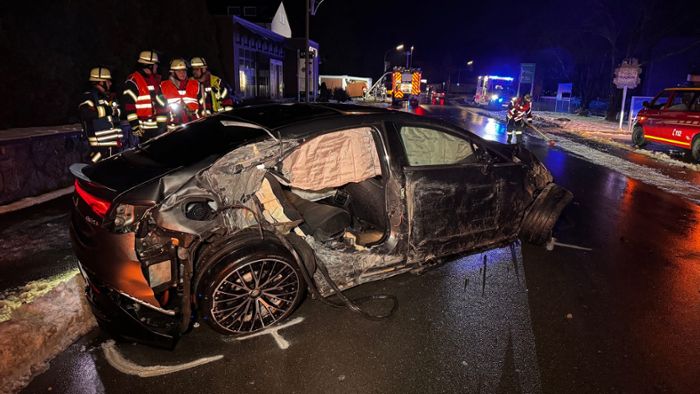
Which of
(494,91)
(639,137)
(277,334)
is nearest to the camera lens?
(277,334)

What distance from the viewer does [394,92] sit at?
34.9 metres

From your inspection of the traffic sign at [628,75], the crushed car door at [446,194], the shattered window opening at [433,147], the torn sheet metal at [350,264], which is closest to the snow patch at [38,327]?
the torn sheet metal at [350,264]

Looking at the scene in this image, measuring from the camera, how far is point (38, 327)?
2.99 meters

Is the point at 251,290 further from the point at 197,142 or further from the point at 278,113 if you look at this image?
the point at 278,113

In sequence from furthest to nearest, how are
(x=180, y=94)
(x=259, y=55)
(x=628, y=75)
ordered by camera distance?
1. (x=259, y=55)
2. (x=628, y=75)
3. (x=180, y=94)

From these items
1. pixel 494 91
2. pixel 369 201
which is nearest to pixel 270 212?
pixel 369 201

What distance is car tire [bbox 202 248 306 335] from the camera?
301 cm

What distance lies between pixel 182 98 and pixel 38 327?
16.2 feet

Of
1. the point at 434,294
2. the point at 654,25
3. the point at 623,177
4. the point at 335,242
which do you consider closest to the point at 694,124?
the point at 623,177

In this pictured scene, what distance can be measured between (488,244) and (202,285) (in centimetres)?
279

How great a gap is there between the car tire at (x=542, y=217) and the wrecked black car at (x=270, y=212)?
9.5 inches

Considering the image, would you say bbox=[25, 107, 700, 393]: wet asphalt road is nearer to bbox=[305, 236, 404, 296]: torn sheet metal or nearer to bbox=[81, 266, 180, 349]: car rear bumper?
bbox=[81, 266, 180, 349]: car rear bumper

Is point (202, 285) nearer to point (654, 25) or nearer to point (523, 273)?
point (523, 273)

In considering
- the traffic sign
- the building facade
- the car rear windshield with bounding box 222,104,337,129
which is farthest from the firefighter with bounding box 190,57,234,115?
the traffic sign
